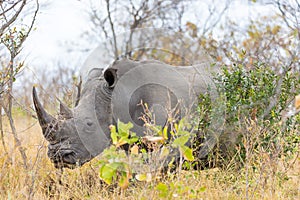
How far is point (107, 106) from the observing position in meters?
4.85

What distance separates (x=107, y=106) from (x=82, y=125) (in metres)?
0.32

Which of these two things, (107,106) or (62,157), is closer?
(62,157)

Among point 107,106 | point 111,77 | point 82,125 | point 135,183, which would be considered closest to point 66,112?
point 82,125

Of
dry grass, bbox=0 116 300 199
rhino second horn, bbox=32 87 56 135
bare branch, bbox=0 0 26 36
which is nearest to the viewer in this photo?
dry grass, bbox=0 116 300 199

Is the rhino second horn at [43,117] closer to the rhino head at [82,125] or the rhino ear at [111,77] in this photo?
the rhino head at [82,125]

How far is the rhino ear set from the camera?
4746 mm

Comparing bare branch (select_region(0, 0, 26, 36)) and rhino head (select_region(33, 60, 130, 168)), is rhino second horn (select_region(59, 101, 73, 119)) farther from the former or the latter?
bare branch (select_region(0, 0, 26, 36))

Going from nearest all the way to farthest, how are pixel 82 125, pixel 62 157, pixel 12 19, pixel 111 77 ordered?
1. pixel 12 19
2. pixel 62 157
3. pixel 82 125
4. pixel 111 77

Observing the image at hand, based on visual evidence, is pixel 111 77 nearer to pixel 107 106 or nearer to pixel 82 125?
pixel 107 106

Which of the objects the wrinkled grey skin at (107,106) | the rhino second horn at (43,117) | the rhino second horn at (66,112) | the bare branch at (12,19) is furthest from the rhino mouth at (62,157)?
the bare branch at (12,19)

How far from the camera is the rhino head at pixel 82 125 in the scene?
14.7ft

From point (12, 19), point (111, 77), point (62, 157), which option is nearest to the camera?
point (12, 19)

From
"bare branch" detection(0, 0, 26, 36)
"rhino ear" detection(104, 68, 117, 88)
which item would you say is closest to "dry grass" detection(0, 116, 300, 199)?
"rhino ear" detection(104, 68, 117, 88)

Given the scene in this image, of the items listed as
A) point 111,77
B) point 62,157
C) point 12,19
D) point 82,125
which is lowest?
point 62,157
